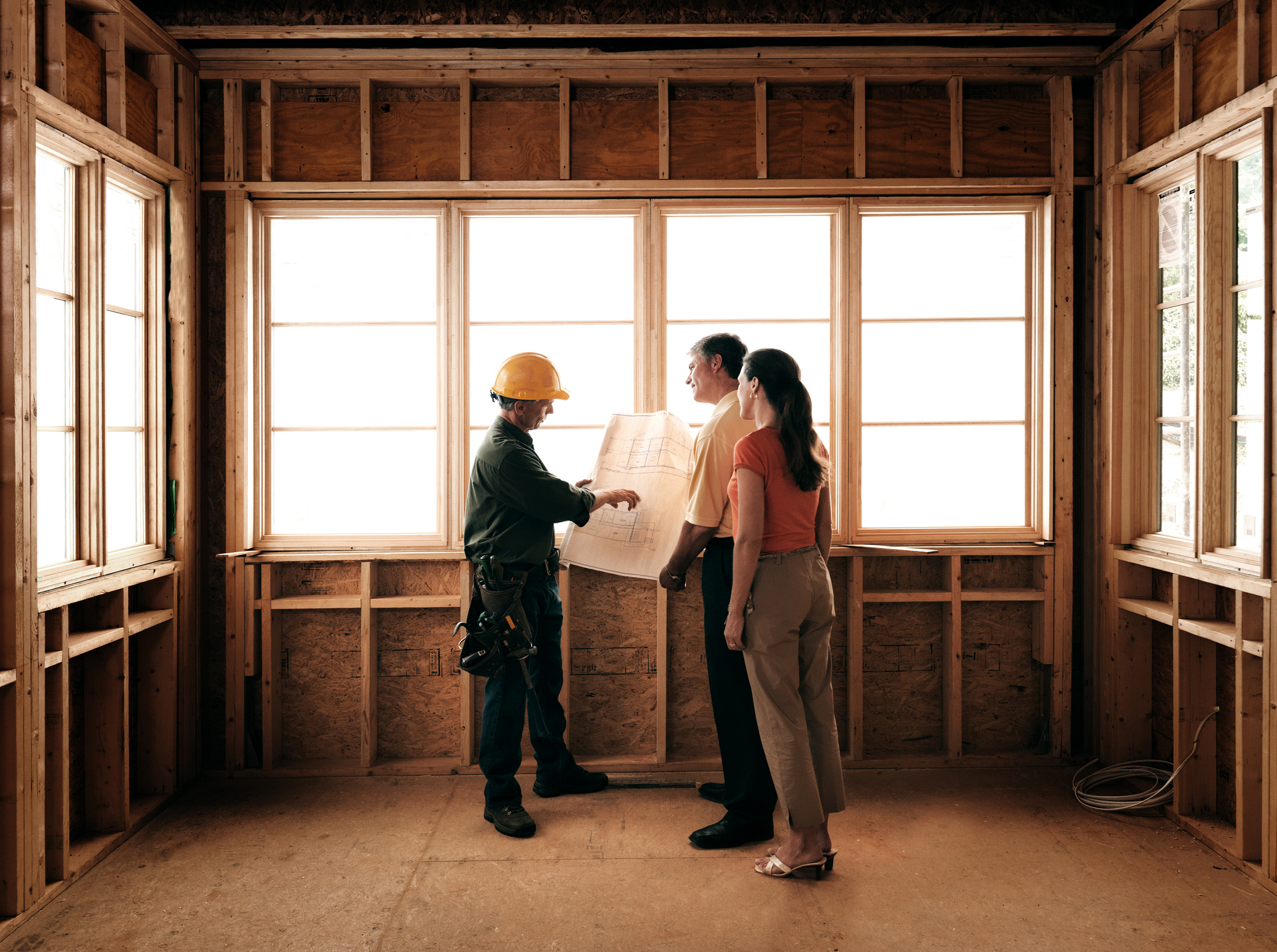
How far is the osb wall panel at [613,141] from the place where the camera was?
3672 mm

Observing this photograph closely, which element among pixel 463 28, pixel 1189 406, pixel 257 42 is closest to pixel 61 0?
pixel 257 42

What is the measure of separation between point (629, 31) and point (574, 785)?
3.26 m

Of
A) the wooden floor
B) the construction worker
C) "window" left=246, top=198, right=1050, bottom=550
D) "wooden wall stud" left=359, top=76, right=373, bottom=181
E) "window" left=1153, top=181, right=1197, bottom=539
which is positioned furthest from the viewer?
"window" left=246, top=198, right=1050, bottom=550

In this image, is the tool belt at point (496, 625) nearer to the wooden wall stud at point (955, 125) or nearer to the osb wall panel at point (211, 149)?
the osb wall panel at point (211, 149)

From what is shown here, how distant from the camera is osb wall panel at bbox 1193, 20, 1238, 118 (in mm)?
2938

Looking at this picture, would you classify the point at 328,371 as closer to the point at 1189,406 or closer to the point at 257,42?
the point at 257,42

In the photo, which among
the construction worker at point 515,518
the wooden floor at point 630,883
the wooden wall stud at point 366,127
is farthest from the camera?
the wooden wall stud at point 366,127

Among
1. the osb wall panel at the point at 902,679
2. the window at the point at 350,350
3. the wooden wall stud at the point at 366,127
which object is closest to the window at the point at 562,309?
the window at the point at 350,350

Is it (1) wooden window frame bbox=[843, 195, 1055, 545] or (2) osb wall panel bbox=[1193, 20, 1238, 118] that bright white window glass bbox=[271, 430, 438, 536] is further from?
(2) osb wall panel bbox=[1193, 20, 1238, 118]

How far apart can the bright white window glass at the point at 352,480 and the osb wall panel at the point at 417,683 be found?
0.43 m

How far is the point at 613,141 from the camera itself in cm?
368

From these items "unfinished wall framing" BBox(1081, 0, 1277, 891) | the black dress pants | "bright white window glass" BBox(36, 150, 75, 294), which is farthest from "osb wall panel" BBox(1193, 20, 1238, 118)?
"bright white window glass" BBox(36, 150, 75, 294)

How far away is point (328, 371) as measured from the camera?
12.2 feet

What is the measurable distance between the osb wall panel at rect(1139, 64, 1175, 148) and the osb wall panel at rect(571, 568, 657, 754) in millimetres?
2909
